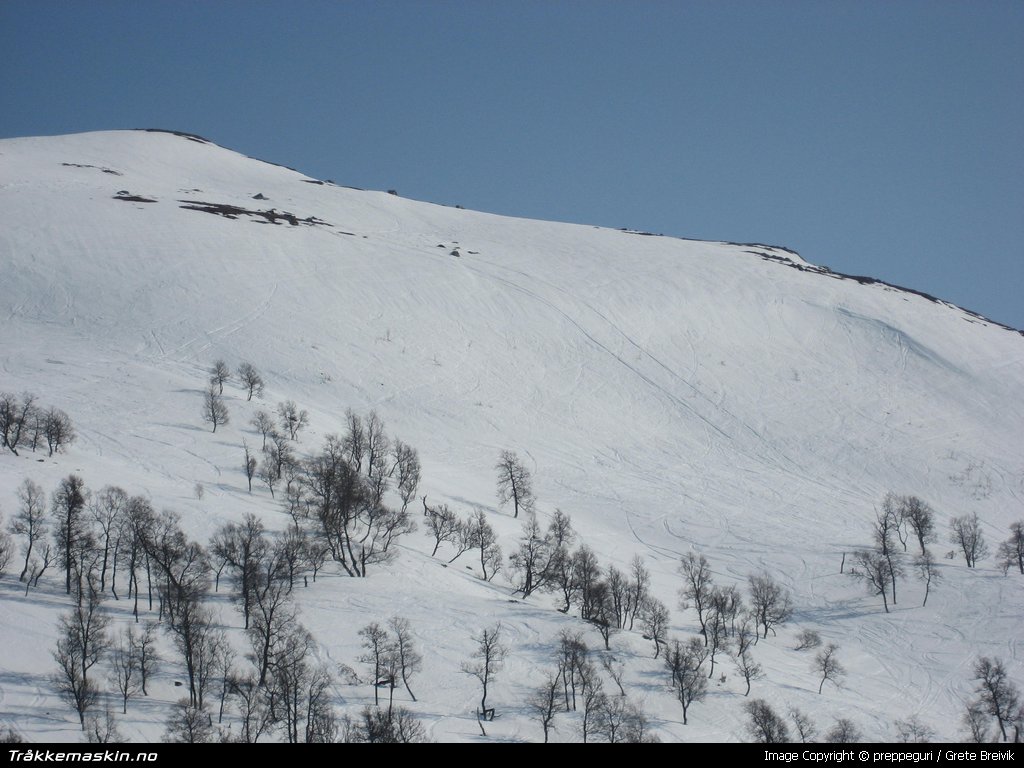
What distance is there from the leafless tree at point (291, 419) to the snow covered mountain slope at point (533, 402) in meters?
1.97

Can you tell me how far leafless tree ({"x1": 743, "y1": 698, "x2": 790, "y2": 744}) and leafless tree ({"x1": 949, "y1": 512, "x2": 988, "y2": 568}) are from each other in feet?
134

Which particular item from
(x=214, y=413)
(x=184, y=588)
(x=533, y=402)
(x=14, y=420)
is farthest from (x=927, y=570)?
(x=14, y=420)

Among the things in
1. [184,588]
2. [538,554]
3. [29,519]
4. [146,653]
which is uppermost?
[29,519]

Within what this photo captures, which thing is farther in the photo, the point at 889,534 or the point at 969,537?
the point at 889,534

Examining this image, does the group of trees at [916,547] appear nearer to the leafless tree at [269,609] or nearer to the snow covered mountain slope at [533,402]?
the snow covered mountain slope at [533,402]

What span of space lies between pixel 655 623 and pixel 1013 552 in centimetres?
4214

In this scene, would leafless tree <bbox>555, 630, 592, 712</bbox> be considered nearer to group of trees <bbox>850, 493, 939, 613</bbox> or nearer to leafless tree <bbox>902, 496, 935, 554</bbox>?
group of trees <bbox>850, 493, 939, 613</bbox>

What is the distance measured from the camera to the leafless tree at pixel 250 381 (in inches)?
3194

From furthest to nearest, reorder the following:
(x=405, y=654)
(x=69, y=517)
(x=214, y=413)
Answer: (x=214, y=413) → (x=69, y=517) → (x=405, y=654)

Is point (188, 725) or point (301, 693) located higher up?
point (301, 693)

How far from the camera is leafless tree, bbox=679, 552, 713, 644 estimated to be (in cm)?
5467

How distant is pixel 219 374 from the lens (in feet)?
270

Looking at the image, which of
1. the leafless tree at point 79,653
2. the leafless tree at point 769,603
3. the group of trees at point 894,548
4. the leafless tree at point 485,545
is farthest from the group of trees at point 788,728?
the leafless tree at point 79,653

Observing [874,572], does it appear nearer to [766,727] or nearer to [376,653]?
[766,727]
